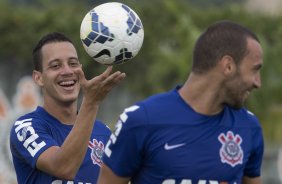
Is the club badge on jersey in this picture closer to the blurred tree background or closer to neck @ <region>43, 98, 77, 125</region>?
neck @ <region>43, 98, 77, 125</region>

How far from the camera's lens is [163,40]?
24.3m

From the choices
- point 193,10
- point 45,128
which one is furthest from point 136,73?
point 45,128

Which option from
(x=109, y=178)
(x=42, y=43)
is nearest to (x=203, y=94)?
(x=109, y=178)

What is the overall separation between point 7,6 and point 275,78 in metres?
7.12

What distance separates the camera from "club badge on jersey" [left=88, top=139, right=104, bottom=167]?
7965 millimetres

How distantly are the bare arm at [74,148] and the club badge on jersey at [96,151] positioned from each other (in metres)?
0.39

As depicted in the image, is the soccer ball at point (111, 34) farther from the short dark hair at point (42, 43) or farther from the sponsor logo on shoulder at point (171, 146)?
the sponsor logo on shoulder at point (171, 146)

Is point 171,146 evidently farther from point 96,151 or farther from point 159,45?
point 159,45

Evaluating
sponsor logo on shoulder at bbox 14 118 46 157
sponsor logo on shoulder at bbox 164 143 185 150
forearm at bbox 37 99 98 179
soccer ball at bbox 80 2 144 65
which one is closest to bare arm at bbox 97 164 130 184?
sponsor logo on shoulder at bbox 164 143 185 150

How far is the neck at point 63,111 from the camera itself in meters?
8.21

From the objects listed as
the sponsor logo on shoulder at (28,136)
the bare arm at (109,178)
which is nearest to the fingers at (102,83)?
the bare arm at (109,178)

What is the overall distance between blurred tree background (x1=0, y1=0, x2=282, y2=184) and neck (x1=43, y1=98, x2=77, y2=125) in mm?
13649

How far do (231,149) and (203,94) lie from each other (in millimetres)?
400

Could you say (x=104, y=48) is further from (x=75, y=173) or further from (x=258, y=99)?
(x=258, y=99)
